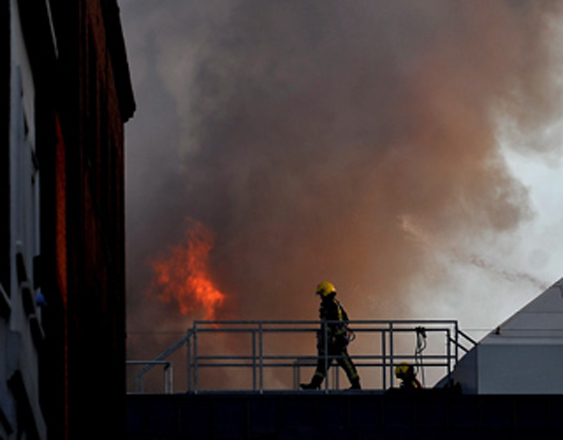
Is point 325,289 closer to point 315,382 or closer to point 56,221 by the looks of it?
point 315,382

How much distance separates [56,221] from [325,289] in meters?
15.6

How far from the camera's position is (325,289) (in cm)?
2570

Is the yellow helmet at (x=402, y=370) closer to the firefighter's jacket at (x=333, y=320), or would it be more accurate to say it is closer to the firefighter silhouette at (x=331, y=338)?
the firefighter silhouette at (x=331, y=338)

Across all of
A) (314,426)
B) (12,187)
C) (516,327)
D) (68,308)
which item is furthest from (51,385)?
(516,327)

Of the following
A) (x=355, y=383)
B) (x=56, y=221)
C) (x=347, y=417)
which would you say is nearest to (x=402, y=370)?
(x=355, y=383)

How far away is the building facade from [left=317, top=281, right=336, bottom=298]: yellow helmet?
8.79m

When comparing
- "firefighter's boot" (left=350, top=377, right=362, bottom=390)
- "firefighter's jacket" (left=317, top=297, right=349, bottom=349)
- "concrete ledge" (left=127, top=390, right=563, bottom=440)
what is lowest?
"concrete ledge" (left=127, top=390, right=563, bottom=440)

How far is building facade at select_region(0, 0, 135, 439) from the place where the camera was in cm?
707

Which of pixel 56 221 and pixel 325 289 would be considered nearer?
pixel 56 221

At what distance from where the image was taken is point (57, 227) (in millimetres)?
10398

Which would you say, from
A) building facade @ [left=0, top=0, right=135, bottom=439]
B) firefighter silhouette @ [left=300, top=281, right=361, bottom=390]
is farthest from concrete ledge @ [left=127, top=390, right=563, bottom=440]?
building facade @ [left=0, top=0, right=135, bottom=439]

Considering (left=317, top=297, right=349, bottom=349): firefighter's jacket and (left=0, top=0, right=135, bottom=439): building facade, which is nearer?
(left=0, top=0, right=135, bottom=439): building facade

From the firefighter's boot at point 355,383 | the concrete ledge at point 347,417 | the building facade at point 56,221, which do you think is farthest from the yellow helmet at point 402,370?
the building facade at point 56,221

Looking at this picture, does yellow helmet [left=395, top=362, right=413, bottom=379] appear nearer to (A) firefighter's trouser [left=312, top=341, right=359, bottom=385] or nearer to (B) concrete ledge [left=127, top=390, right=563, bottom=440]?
(A) firefighter's trouser [left=312, top=341, right=359, bottom=385]
